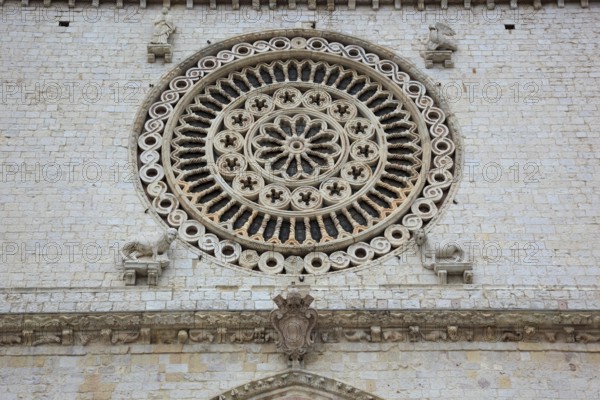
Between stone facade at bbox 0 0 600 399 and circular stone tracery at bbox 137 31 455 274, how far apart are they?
0.92 feet

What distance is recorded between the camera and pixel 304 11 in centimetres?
1814

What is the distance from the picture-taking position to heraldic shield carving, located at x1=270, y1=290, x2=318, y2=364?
45.5ft

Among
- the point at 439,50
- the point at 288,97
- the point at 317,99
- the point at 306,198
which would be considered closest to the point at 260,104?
the point at 288,97

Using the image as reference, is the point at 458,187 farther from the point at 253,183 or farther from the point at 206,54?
the point at 206,54

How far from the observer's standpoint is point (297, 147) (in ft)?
54.7

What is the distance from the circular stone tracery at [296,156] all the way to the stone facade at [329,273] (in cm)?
28

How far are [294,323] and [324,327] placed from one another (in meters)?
0.41

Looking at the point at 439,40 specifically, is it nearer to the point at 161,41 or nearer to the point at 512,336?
the point at 161,41

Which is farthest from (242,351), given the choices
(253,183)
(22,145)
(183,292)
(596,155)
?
(596,155)

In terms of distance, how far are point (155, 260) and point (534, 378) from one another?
465 centimetres

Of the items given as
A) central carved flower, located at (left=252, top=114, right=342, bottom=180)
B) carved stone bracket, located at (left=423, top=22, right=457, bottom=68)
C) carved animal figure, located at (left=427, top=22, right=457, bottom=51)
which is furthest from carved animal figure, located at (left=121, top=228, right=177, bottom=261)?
carved animal figure, located at (left=427, top=22, right=457, bottom=51)

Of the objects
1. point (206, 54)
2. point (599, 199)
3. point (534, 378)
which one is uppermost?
point (206, 54)

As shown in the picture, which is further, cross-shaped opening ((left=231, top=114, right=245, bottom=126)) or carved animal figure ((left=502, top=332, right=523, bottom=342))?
cross-shaped opening ((left=231, top=114, right=245, bottom=126))

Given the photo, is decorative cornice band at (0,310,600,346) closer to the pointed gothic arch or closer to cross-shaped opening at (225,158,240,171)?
the pointed gothic arch
